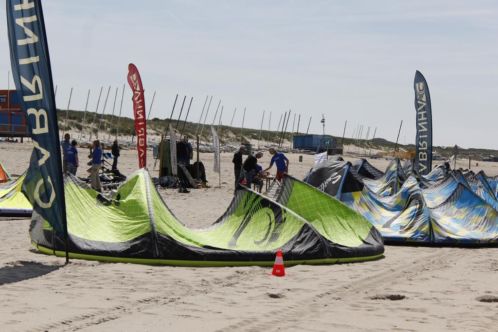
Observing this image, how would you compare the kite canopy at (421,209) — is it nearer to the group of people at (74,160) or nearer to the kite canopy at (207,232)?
the kite canopy at (207,232)

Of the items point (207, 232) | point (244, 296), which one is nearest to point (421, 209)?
point (207, 232)

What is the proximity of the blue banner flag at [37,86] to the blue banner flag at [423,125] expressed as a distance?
14.8 metres

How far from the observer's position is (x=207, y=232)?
35.8 feet

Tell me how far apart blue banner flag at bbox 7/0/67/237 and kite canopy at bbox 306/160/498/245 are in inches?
238

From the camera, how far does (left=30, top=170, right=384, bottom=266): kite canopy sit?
1007cm

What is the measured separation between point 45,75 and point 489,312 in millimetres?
5307

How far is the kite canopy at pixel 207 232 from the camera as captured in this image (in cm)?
1007

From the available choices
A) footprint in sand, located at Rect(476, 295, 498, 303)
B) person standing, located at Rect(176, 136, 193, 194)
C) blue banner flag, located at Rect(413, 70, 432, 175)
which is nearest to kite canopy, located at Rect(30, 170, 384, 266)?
footprint in sand, located at Rect(476, 295, 498, 303)

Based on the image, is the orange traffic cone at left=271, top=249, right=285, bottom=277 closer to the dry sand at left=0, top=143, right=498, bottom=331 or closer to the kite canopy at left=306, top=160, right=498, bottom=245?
the dry sand at left=0, top=143, right=498, bottom=331

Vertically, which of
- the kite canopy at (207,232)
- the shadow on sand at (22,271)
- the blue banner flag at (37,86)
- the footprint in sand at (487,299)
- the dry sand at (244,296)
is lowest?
the shadow on sand at (22,271)

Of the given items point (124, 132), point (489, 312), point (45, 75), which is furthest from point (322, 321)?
point (124, 132)

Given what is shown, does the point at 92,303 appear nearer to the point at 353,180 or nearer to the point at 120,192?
the point at 120,192

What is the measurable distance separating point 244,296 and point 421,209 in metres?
6.32

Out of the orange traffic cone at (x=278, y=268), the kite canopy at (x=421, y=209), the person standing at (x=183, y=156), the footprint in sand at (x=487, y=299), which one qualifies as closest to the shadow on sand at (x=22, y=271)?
the orange traffic cone at (x=278, y=268)
